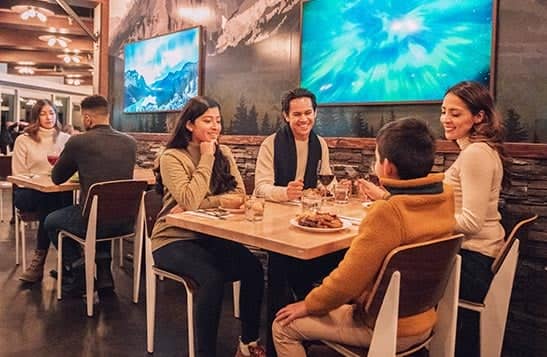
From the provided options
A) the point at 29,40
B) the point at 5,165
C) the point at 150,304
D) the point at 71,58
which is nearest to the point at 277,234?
the point at 150,304

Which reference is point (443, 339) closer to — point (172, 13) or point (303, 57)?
point (303, 57)

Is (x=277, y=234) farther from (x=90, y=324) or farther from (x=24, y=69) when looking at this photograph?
(x=24, y=69)

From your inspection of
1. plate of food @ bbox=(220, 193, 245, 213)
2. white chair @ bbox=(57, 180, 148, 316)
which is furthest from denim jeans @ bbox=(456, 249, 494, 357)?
white chair @ bbox=(57, 180, 148, 316)

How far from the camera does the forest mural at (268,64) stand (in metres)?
2.53

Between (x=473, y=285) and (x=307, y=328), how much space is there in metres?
0.80

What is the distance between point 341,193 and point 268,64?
5.46 feet

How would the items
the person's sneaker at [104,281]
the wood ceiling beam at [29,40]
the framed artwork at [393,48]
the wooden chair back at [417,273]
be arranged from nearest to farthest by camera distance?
1. the wooden chair back at [417,273]
2. the framed artwork at [393,48]
3. the person's sneaker at [104,281]
4. the wood ceiling beam at [29,40]

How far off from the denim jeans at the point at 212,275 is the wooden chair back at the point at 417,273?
0.85m

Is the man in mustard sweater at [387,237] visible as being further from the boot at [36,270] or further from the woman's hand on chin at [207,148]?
the boot at [36,270]

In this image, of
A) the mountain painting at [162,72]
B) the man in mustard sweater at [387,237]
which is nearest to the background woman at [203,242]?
the man in mustard sweater at [387,237]

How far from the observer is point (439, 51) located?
287cm

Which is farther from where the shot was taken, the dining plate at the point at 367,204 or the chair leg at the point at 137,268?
the chair leg at the point at 137,268

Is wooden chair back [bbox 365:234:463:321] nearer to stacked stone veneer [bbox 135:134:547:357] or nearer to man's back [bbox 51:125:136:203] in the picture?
stacked stone veneer [bbox 135:134:547:357]

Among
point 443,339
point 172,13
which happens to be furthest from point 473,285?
point 172,13
